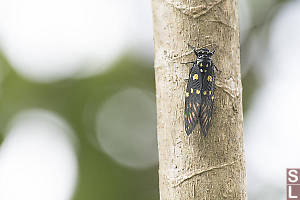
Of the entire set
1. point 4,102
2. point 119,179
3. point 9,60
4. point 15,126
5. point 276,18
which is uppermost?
point 276,18

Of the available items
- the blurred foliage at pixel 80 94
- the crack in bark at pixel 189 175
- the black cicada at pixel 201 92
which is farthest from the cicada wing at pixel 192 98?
the blurred foliage at pixel 80 94

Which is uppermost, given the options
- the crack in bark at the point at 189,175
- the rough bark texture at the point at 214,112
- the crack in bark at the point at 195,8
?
the crack in bark at the point at 195,8

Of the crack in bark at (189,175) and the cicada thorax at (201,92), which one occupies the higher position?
the cicada thorax at (201,92)

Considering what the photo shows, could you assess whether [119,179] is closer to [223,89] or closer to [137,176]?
[137,176]

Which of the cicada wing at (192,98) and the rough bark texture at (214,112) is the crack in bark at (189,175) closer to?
the rough bark texture at (214,112)

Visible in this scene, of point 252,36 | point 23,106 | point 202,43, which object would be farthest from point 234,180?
point 23,106

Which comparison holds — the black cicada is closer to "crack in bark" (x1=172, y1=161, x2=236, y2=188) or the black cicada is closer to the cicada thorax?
the cicada thorax

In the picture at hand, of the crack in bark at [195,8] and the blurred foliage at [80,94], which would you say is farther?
the blurred foliage at [80,94]
